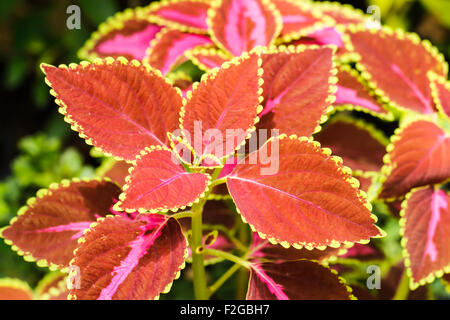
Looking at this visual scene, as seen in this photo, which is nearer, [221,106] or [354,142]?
[221,106]

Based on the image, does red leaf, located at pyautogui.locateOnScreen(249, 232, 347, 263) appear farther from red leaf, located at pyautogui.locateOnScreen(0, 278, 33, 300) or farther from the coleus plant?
red leaf, located at pyautogui.locateOnScreen(0, 278, 33, 300)

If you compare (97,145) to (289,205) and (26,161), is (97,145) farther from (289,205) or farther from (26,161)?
(26,161)

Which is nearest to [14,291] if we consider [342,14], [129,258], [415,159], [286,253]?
[129,258]

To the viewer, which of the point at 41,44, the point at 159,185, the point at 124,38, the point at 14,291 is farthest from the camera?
the point at 41,44

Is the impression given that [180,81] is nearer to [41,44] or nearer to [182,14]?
[182,14]

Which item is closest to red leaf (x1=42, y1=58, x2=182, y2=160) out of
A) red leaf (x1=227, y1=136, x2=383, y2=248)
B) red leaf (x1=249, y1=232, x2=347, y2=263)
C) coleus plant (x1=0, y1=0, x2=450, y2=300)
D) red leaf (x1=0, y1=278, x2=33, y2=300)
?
coleus plant (x1=0, y1=0, x2=450, y2=300)
